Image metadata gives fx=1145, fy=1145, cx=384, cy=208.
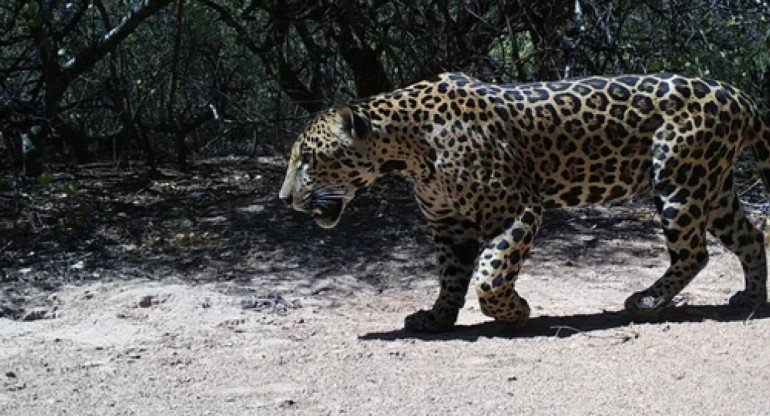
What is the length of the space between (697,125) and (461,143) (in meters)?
1.26

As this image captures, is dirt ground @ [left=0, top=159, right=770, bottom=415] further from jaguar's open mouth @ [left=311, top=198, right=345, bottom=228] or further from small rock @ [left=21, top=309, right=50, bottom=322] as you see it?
jaguar's open mouth @ [left=311, top=198, right=345, bottom=228]

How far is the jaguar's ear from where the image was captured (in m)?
5.93

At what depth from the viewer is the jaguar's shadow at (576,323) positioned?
6172 mm

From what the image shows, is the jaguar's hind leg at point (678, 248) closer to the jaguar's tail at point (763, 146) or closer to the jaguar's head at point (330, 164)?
the jaguar's tail at point (763, 146)

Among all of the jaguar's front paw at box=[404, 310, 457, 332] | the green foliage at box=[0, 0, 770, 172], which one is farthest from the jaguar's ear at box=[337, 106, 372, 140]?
the green foliage at box=[0, 0, 770, 172]

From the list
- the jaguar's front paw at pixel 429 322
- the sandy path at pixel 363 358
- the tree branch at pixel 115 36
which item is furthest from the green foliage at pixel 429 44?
the jaguar's front paw at pixel 429 322

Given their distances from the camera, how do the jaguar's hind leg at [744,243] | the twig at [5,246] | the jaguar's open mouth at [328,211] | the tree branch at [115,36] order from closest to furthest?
the jaguar's open mouth at [328,211] → the jaguar's hind leg at [744,243] → the twig at [5,246] → the tree branch at [115,36]

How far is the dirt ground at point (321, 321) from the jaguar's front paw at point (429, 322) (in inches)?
4.5

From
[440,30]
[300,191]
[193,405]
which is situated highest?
[440,30]

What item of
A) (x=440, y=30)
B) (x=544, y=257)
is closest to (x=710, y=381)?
(x=544, y=257)

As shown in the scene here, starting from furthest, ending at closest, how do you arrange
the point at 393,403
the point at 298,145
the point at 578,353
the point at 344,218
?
the point at 344,218
the point at 298,145
the point at 578,353
the point at 393,403

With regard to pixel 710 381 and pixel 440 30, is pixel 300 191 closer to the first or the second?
pixel 710 381

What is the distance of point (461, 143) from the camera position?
19.4 ft

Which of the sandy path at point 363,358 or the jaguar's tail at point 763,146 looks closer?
the sandy path at point 363,358
